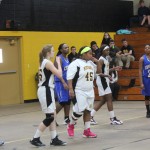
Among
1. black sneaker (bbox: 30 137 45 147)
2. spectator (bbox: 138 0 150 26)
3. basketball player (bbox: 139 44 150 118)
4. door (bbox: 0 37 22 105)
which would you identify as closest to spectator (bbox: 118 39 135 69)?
spectator (bbox: 138 0 150 26)

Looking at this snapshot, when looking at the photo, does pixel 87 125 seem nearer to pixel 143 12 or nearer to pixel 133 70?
pixel 133 70

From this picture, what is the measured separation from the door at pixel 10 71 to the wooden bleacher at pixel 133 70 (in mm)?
3088

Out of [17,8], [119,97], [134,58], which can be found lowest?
[119,97]

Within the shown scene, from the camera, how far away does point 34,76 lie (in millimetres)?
18125

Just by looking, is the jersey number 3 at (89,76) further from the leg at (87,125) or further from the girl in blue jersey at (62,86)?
the girl in blue jersey at (62,86)

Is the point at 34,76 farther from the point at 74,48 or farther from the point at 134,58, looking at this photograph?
the point at 134,58

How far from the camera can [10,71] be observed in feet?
56.7

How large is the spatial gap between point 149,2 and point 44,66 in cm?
1516

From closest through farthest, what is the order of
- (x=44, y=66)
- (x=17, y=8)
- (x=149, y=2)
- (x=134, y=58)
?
(x=44, y=66), (x=17, y=8), (x=134, y=58), (x=149, y=2)

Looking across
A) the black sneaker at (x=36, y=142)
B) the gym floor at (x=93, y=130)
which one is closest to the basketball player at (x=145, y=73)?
the gym floor at (x=93, y=130)

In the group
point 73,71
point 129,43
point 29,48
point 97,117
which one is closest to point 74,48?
point 29,48

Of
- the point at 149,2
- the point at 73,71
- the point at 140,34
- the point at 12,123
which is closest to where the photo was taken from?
the point at 73,71

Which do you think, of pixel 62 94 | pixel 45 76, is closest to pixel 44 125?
pixel 45 76

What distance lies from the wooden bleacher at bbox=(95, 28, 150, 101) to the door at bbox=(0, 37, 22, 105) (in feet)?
10.1
